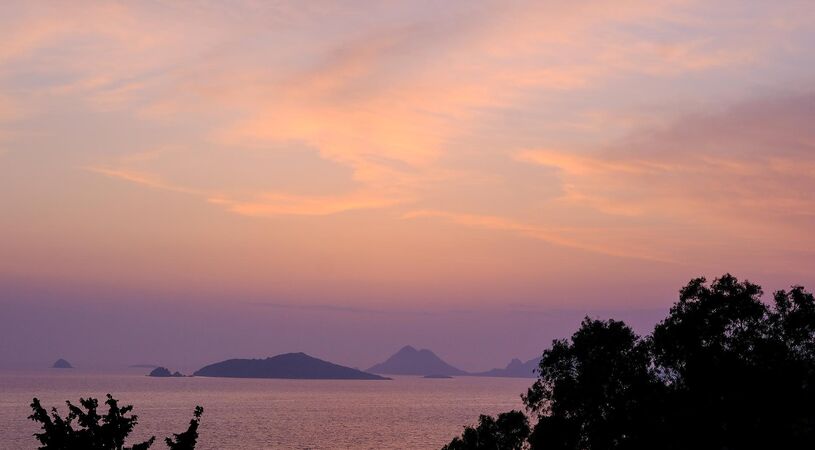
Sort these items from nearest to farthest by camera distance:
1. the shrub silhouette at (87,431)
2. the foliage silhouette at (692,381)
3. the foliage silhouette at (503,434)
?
the shrub silhouette at (87,431), the foliage silhouette at (692,381), the foliage silhouette at (503,434)

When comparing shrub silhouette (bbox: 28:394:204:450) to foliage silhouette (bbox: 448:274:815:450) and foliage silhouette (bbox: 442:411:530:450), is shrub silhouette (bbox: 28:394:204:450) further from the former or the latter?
foliage silhouette (bbox: 442:411:530:450)

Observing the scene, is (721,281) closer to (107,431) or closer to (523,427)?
(523,427)

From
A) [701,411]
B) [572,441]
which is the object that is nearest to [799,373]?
[701,411]

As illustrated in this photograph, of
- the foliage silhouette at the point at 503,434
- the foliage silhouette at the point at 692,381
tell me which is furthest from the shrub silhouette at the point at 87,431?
A: the foliage silhouette at the point at 503,434

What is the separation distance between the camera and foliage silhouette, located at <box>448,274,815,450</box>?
45.9 metres

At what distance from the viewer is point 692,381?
52.5 meters

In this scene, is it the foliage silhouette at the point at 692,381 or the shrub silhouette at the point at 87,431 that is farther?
the foliage silhouette at the point at 692,381

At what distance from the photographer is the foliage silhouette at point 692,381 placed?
4594cm

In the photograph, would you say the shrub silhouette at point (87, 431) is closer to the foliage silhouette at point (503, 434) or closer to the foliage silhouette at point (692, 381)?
the foliage silhouette at point (692, 381)

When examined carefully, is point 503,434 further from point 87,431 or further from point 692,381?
point 87,431

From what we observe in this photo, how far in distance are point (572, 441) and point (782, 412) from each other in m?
18.8

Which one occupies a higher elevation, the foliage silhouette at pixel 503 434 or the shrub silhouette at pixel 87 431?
the shrub silhouette at pixel 87 431

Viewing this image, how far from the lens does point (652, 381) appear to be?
59.7 m

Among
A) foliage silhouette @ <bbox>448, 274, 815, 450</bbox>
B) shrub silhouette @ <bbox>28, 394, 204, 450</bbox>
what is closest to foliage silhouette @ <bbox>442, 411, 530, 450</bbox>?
foliage silhouette @ <bbox>448, 274, 815, 450</bbox>
